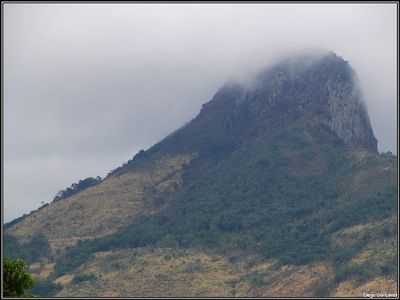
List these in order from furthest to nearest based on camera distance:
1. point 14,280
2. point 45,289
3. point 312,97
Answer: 1. point 312,97
2. point 45,289
3. point 14,280

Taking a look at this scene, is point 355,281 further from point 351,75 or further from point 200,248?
point 351,75

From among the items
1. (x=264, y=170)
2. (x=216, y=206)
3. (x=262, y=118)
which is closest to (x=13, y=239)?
(x=216, y=206)

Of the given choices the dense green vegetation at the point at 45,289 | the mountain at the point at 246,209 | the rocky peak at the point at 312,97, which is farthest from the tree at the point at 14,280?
the rocky peak at the point at 312,97

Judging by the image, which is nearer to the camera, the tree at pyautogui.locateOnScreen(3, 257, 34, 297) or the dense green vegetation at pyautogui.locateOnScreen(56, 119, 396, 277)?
the tree at pyautogui.locateOnScreen(3, 257, 34, 297)

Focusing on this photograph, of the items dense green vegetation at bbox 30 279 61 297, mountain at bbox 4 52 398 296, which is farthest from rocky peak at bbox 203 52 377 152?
dense green vegetation at bbox 30 279 61 297

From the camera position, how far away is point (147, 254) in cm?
12506

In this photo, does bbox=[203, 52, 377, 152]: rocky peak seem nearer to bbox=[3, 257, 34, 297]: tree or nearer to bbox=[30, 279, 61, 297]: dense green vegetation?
bbox=[30, 279, 61, 297]: dense green vegetation

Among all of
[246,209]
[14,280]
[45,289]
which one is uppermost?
[246,209]

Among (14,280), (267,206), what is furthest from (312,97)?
(14,280)

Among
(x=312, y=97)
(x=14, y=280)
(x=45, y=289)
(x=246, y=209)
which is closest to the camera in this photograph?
(x=14, y=280)

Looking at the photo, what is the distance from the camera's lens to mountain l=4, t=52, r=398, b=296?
110 m

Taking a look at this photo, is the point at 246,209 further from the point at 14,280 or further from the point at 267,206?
the point at 14,280

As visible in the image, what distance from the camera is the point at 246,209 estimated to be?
457ft

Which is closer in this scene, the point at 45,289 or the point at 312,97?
the point at 45,289
